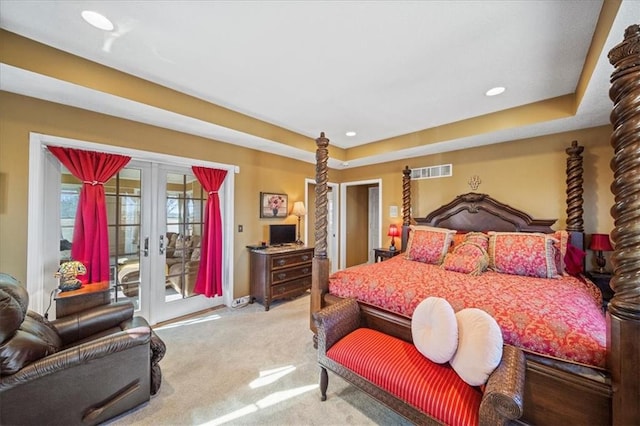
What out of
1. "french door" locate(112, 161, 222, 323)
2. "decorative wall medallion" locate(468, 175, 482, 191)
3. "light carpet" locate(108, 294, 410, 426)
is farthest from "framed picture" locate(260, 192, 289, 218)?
"decorative wall medallion" locate(468, 175, 482, 191)

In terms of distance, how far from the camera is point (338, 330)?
2016mm

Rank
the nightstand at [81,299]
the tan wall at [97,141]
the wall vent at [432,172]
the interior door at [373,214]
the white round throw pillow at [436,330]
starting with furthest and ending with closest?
the interior door at [373,214]
the wall vent at [432,172]
the tan wall at [97,141]
the nightstand at [81,299]
the white round throw pillow at [436,330]

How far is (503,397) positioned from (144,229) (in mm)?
3737

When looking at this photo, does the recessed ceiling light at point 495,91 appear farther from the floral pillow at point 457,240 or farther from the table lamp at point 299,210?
the table lamp at point 299,210

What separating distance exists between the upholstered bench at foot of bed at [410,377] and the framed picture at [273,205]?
254 centimetres

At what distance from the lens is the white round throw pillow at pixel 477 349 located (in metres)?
1.36

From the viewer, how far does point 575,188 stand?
288cm

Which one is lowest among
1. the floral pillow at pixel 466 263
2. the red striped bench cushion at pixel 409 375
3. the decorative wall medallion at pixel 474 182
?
the red striped bench cushion at pixel 409 375

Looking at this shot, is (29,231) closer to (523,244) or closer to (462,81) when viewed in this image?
(462,81)

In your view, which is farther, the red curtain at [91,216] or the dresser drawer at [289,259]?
the dresser drawer at [289,259]

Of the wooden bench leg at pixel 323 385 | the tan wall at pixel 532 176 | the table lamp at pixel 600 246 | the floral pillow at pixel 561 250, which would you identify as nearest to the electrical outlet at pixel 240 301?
the wooden bench leg at pixel 323 385

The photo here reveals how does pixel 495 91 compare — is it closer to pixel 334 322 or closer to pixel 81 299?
pixel 334 322

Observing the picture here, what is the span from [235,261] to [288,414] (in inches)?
98.4

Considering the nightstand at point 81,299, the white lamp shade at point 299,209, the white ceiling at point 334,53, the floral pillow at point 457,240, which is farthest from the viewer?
the white lamp shade at point 299,209
